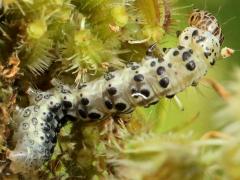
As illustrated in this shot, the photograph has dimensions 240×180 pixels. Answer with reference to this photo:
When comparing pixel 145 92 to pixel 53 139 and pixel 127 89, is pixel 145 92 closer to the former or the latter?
pixel 127 89

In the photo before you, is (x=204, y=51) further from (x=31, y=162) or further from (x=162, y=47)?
(x=31, y=162)

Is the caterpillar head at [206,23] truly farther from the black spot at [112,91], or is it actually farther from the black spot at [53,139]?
the black spot at [53,139]

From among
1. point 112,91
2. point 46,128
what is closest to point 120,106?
point 112,91

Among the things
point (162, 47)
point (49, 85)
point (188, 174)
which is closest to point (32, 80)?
point (49, 85)

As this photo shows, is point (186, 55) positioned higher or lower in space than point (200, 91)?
higher

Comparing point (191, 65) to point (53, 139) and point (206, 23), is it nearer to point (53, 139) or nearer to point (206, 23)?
point (206, 23)

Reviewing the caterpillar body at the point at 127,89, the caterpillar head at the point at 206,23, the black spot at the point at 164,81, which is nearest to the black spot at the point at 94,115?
the caterpillar body at the point at 127,89

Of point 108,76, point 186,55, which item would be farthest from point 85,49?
point 186,55

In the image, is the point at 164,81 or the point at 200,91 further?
the point at 200,91
